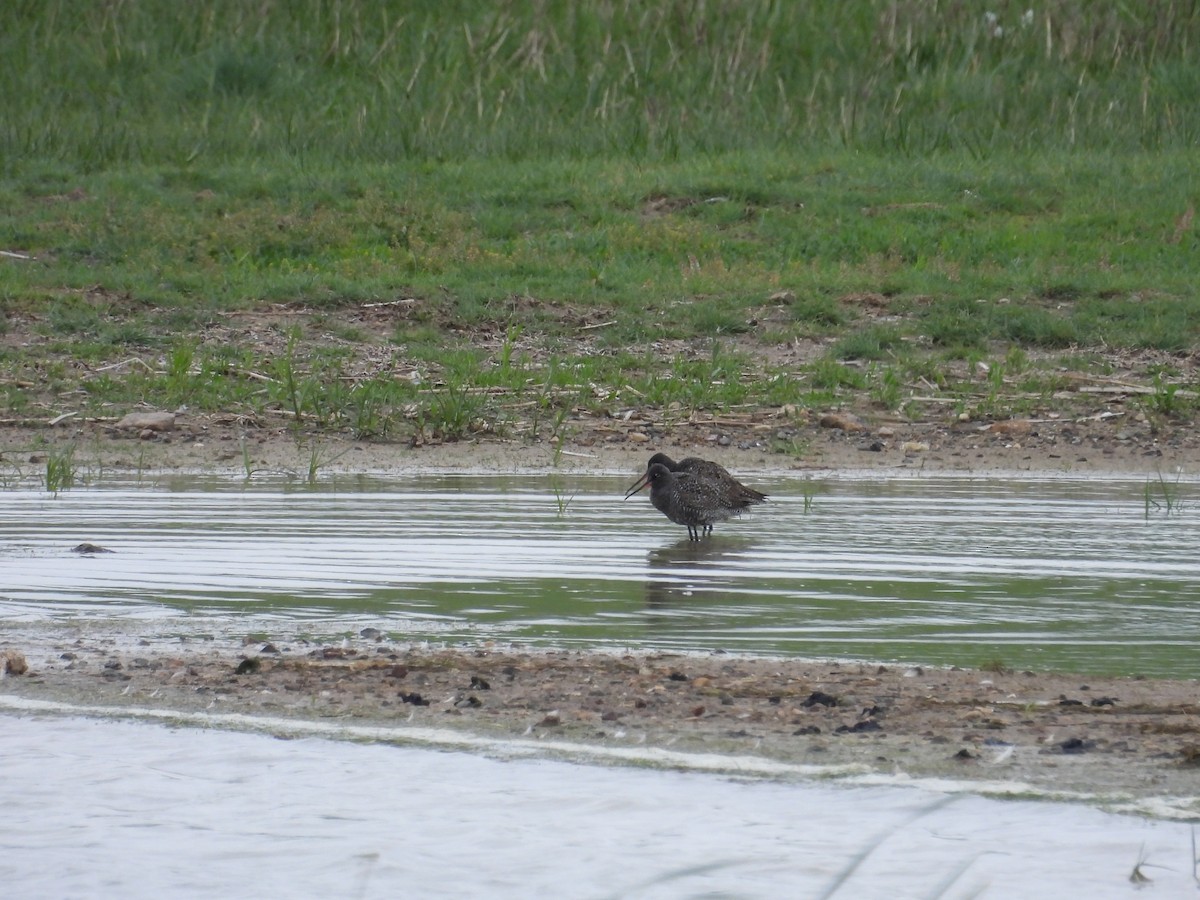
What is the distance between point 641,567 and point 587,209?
30.1 ft

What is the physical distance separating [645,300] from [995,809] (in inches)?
397

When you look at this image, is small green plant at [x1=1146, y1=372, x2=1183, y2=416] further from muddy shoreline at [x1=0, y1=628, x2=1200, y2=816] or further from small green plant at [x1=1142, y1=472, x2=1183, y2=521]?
muddy shoreline at [x1=0, y1=628, x2=1200, y2=816]

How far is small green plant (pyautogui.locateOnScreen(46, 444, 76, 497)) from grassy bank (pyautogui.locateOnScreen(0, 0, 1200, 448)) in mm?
1555

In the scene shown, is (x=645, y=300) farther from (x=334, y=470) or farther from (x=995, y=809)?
(x=995, y=809)

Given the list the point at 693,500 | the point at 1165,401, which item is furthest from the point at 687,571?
the point at 1165,401

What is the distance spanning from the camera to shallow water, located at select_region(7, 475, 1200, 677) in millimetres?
5965

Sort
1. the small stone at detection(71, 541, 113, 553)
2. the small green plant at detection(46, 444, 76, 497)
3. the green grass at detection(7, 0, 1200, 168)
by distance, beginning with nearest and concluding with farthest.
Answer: the small stone at detection(71, 541, 113, 553) < the small green plant at detection(46, 444, 76, 497) < the green grass at detection(7, 0, 1200, 168)

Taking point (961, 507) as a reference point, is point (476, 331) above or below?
above

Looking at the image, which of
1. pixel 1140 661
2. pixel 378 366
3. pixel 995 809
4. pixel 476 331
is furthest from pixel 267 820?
pixel 476 331

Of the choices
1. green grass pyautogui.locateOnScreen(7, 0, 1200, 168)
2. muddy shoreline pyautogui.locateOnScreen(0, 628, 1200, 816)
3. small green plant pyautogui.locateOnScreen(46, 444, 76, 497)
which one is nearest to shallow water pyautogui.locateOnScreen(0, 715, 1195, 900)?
muddy shoreline pyautogui.locateOnScreen(0, 628, 1200, 816)

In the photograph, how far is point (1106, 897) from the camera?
3.63 meters

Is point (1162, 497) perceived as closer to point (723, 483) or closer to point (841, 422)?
point (723, 483)

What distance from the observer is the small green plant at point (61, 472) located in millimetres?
9359

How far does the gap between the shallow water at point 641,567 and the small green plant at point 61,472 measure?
0.10 meters
